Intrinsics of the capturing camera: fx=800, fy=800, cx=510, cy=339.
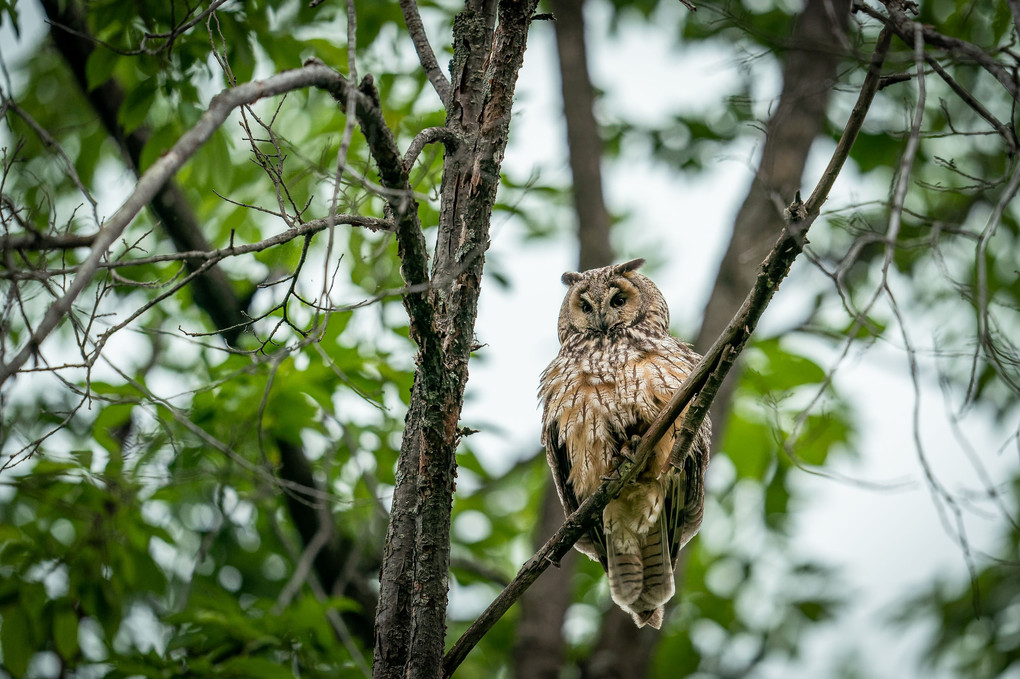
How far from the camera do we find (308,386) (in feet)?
10.2

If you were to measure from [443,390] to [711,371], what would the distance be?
653mm

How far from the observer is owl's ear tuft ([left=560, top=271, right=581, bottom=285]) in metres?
3.56

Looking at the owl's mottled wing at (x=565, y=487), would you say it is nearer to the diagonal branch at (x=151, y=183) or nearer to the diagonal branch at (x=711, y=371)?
the diagonal branch at (x=711, y=371)

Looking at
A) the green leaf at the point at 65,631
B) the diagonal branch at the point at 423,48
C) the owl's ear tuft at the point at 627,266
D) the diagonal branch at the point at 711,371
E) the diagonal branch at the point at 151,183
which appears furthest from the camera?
the owl's ear tuft at the point at 627,266

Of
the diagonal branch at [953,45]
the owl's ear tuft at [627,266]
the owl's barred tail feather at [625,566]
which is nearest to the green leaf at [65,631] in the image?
the owl's barred tail feather at [625,566]

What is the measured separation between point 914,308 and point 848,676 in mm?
3611

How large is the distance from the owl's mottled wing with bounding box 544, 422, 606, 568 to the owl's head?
48 centimetres

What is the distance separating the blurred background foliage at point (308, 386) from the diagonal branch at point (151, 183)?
297 millimetres

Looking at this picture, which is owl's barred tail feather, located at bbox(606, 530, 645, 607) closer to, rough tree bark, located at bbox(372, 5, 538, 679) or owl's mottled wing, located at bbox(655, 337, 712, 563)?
owl's mottled wing, located at bbox(655, 337, 712, 563)

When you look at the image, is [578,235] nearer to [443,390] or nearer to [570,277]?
[570,277]

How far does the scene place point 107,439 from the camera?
3453mm

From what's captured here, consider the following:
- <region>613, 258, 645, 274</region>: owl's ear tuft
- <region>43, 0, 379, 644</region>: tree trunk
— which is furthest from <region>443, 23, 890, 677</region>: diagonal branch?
<region>43, 0, 379, 644</region>: tree trunk

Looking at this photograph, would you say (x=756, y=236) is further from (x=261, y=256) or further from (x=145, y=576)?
(x=145, y=576)

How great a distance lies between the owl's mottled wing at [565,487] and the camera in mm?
3137
